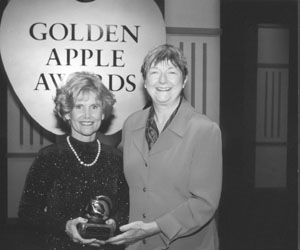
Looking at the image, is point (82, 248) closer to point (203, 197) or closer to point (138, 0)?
point (203, 197)

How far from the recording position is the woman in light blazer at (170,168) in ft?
3.02

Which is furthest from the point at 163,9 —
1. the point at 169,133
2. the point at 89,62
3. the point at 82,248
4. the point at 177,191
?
the point at 82,248

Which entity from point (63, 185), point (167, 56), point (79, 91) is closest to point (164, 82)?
point (167, 56)

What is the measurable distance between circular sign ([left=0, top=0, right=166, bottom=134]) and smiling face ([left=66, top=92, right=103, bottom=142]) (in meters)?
0.06

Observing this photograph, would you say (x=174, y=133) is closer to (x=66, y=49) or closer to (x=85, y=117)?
(x=85, y=117)

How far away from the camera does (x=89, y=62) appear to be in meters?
1.05

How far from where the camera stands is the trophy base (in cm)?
93

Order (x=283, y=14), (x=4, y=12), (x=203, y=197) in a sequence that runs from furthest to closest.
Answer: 1. (x=283, y=14)
2. (x=4, y=12)
3. (x=203, y=197)

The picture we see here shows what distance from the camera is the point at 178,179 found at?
936 mm

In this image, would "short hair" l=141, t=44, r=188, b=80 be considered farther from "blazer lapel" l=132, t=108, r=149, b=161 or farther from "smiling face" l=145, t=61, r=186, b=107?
"blazer lapel" l=132, t=108, r=149, b=161

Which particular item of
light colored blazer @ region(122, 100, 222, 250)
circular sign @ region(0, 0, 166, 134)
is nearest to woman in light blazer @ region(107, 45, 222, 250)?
light colored blazer @ region(122, 100, 222, 250)

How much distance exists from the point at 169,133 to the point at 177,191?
0.12 metres

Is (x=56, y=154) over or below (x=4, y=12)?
below

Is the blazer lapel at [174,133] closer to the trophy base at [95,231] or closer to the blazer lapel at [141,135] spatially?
the blazer lapel at [141,135]
